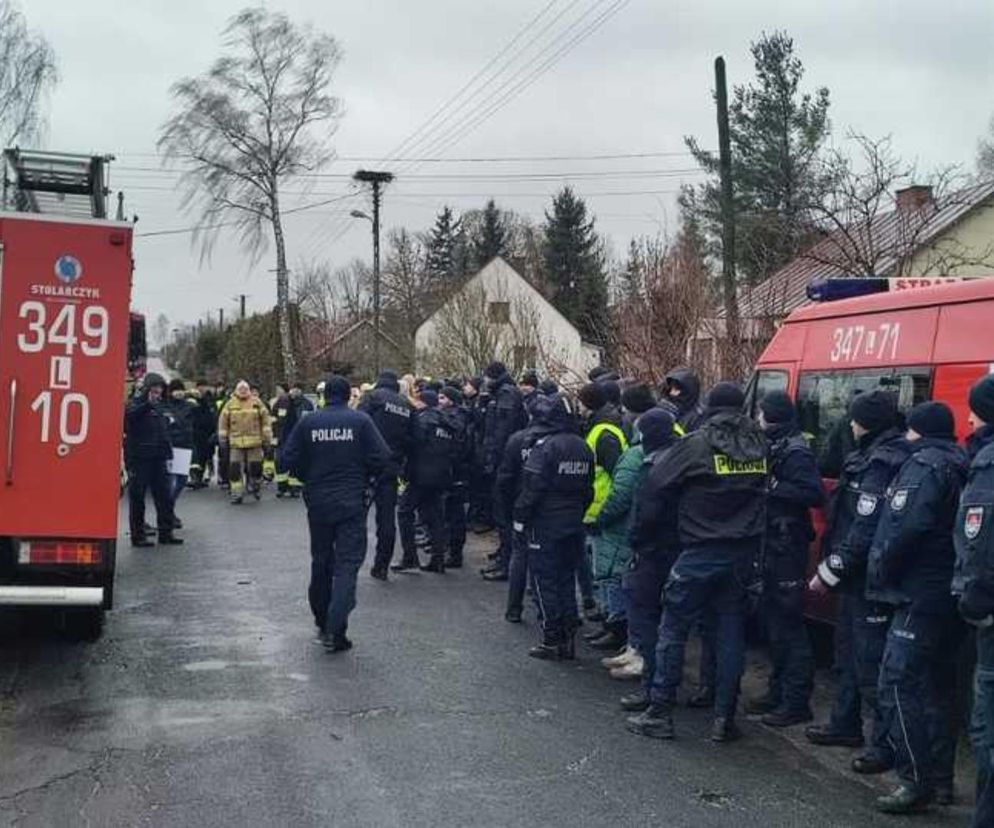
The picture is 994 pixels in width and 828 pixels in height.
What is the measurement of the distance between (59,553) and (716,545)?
3.89 metres

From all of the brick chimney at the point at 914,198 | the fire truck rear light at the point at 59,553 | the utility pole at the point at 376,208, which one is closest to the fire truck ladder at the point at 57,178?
the fire truck rear light at the point at 59,553

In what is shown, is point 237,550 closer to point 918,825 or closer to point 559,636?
point 559,636

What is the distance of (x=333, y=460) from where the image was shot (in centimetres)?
783

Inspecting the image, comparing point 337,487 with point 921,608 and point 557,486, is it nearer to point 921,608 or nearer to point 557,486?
point 557,486

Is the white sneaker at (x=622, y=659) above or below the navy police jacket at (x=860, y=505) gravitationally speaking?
below

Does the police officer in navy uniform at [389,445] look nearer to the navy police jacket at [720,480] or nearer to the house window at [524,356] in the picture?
the navy police jacket at [720,480]

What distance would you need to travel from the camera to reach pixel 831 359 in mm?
7523

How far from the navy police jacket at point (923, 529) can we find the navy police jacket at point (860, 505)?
336 millimetres

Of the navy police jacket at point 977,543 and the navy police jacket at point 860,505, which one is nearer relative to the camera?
the navy police jacket at point 977,543

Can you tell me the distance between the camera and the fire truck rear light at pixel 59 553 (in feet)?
22.1

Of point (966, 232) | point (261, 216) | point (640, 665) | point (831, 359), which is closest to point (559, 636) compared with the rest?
point (640, 665)

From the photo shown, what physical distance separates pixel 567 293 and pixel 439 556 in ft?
152

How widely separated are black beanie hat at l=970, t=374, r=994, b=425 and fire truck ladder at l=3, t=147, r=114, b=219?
6407 mm

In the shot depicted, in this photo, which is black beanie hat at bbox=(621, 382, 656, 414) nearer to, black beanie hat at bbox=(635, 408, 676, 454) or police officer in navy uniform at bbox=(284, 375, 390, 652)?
black beanie hat at bbox=(635, 408, 676, 454)
